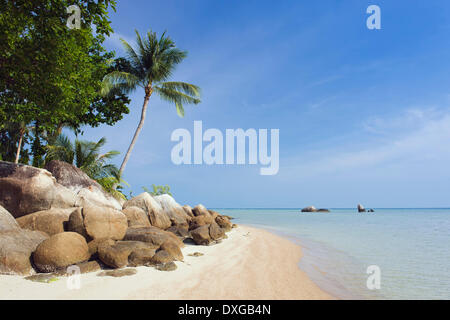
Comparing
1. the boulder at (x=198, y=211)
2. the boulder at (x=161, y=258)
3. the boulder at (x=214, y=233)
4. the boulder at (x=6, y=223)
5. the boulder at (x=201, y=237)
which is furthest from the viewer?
the boulder at (x=198, y=211)

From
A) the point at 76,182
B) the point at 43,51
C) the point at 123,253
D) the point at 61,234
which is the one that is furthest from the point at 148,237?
the point at 43,51

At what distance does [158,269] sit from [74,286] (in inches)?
74.0

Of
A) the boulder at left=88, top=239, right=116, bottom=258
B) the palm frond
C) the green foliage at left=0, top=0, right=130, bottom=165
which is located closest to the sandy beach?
the boulder at left=88, top=239, right=116, bottom=258

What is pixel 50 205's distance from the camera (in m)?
8.44

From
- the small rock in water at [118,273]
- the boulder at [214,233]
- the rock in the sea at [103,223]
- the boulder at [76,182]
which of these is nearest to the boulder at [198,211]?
the boulder at [214,233]

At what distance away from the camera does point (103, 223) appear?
7434 mm

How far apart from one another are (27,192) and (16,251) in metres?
3.30

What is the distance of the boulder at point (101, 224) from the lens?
23.5 ft

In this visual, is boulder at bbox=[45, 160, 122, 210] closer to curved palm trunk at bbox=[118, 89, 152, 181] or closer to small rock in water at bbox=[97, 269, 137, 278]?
small rock in water at bbox=[97, 269, 137, 278]

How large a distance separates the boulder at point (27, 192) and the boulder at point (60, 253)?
2794mm

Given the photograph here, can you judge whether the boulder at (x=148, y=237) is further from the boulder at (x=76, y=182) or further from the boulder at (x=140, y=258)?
the boulder at (x=76, y=182)

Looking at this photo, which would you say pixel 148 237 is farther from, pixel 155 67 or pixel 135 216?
pixel 155 67
